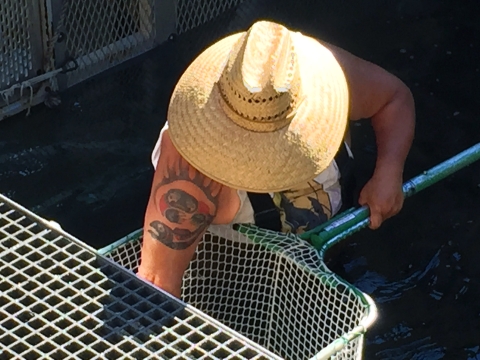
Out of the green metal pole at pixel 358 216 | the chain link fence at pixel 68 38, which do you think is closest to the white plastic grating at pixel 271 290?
the green metal pole at pixel 358 216

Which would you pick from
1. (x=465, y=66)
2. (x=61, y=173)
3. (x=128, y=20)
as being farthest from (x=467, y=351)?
(x=128, y=20)

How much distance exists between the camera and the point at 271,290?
225 centimetres

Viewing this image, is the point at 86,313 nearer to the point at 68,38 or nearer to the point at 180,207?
the point at 180,207

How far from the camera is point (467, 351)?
272 cm

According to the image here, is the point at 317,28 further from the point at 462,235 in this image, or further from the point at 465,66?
the point at 462,235

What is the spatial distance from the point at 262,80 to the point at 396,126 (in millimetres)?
772

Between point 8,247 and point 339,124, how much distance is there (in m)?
0.84

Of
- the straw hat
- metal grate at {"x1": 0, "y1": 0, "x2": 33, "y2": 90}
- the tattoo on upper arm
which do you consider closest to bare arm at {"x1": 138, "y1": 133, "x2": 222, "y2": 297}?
the tattoo on upper arm

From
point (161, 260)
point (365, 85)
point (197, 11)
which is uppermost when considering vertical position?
point (365, 85)

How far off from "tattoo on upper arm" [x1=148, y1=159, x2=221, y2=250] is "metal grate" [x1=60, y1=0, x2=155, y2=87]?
185 centimetres

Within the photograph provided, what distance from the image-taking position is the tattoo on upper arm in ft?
6.72

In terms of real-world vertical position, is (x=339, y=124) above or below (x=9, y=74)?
above

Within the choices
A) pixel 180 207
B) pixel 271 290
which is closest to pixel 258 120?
pixel 180 207

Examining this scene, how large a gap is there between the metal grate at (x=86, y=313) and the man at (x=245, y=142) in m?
0.48
